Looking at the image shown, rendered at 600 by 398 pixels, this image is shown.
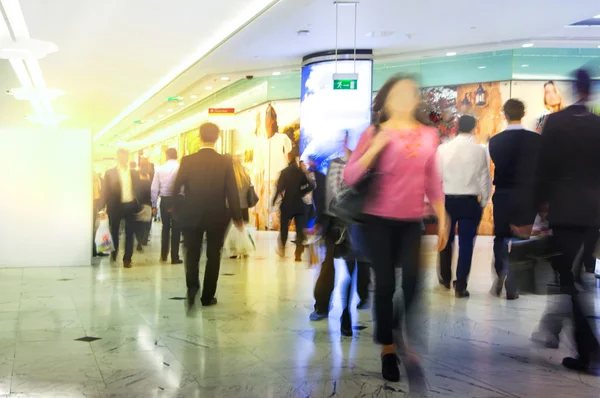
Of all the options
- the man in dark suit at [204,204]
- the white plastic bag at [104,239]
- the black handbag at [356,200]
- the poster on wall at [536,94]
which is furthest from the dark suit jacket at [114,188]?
the poster on wall at [536,94]

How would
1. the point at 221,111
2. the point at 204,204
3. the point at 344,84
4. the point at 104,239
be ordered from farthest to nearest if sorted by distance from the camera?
the point at 221,111, the point at 344,84, the point at 104,239, the point at 204,204

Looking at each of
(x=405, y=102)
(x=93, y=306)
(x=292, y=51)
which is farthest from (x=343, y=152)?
(x=292, y=51)

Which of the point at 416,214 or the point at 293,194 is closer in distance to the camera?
the point at 416,214

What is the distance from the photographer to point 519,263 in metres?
3.80

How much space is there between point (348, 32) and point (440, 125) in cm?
362

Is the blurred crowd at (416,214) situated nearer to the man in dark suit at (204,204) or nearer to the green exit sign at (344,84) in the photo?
the man in dark suit at (204,204)

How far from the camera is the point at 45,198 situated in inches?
332

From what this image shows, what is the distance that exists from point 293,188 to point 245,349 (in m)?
5.00

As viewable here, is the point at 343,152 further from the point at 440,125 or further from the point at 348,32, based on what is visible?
the point at 440,125

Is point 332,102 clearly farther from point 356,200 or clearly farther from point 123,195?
point 356,200

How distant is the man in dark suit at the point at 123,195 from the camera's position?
8.86 m

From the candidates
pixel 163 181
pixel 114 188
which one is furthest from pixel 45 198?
pixel 163 181

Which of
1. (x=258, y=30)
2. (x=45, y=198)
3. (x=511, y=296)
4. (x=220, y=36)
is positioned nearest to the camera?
(x=511, y=296)

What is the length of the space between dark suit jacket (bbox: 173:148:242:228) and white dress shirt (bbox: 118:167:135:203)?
3834mm
